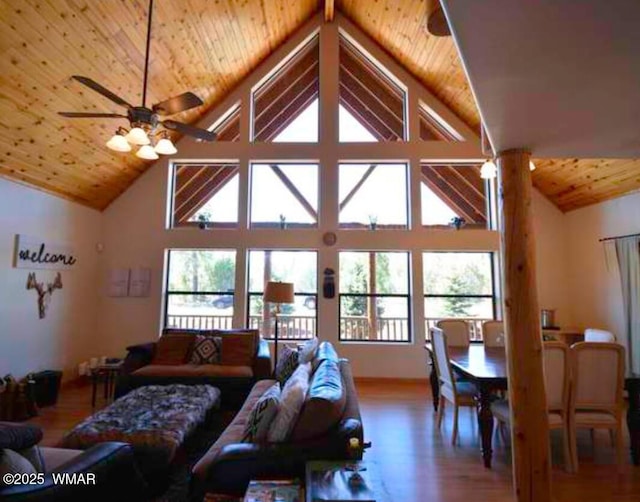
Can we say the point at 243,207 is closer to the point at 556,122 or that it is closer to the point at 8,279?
the point at 8,279

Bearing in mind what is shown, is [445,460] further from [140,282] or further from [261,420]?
[140,282]

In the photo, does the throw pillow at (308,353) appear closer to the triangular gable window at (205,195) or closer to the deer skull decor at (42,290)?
the triangular gable window at (205,195)

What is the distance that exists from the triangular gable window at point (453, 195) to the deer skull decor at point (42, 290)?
18.4ft

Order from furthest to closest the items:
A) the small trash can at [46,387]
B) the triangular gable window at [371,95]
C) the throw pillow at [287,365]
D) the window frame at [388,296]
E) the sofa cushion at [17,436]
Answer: the triangular gable window at [371,95]
the window frame at [388,296]
the small trash can at [46,387]
the throw pillow at [287,365]
the sofa cushion at [17,436]

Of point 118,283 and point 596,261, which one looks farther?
point 118,283

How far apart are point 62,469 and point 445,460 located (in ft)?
9.13

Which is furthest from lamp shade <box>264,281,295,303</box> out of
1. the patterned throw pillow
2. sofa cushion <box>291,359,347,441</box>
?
sofa cushion <box>291,359,347,441</box>

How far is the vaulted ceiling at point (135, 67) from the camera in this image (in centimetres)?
332

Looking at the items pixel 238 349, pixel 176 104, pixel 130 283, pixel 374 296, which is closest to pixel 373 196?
pixel 374 296

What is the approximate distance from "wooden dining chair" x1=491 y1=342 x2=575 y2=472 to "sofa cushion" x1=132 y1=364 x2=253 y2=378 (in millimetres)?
2865

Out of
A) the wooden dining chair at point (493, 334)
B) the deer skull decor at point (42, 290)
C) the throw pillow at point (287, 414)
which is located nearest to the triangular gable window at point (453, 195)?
the wooden dining chair at point (493, 334)

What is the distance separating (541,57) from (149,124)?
9.38 ft

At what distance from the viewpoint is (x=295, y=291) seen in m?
5.72

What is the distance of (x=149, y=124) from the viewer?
300cm
